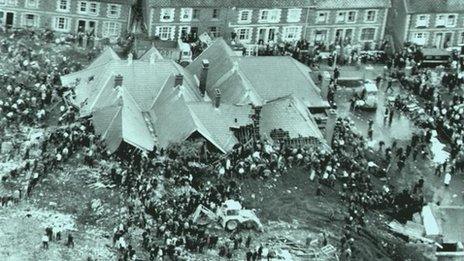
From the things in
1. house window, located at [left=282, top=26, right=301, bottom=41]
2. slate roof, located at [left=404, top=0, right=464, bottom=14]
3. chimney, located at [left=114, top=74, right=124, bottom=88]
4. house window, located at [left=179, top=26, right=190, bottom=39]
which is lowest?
chimney, located at [left=114, top=74, right=124, bottom=88]

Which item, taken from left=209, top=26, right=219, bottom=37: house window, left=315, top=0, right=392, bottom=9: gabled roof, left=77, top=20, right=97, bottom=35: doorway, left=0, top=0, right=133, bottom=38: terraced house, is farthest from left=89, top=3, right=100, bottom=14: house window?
left=315, top=0, right=392, bottom=9: gabled roof

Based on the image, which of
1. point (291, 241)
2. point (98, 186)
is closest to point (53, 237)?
point (98, 186)

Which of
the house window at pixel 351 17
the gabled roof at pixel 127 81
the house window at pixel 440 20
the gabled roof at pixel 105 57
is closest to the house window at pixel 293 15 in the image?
the house window at pixel 351 17

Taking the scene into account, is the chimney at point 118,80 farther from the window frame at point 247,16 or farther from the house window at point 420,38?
the house window at point 420,38

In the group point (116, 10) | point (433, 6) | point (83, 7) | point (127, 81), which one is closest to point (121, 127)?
point (127, 81)

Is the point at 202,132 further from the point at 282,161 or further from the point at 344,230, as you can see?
the point at 344,230

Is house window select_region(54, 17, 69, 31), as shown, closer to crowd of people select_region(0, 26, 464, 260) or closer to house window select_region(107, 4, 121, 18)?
house window select_region(107, 4, 121, 18)
